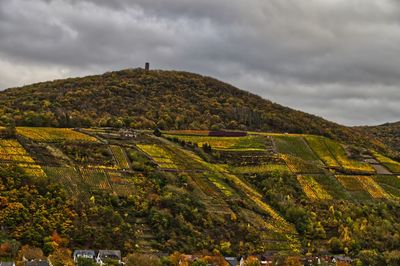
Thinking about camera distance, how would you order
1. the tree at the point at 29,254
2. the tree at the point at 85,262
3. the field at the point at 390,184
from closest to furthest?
the tree at the point at 85,262 → the tree at the point at 29,254 → the field at the point at 390,184

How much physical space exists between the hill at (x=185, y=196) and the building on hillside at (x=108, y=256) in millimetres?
2603

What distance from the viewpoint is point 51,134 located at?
114562 mm

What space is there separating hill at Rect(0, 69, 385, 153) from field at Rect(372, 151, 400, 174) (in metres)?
15.3

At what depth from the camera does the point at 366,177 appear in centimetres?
12850

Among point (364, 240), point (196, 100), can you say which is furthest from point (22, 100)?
point (364, 240)

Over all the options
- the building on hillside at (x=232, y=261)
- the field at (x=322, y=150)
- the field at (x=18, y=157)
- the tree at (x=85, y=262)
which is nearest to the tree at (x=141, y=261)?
the tree at (x=85, y=262)

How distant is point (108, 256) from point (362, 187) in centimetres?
6122

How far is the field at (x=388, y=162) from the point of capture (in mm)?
139188

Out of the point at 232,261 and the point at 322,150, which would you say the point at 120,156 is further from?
the point at 322,150

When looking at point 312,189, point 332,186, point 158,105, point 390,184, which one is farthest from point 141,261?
point 158,105

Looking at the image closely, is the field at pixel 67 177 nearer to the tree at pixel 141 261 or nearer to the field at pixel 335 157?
the tree at pixel 141 261

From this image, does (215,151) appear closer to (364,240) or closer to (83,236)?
(364,240)

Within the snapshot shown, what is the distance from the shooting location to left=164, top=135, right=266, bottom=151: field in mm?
134625

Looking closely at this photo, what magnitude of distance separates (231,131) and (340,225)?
179 feet
